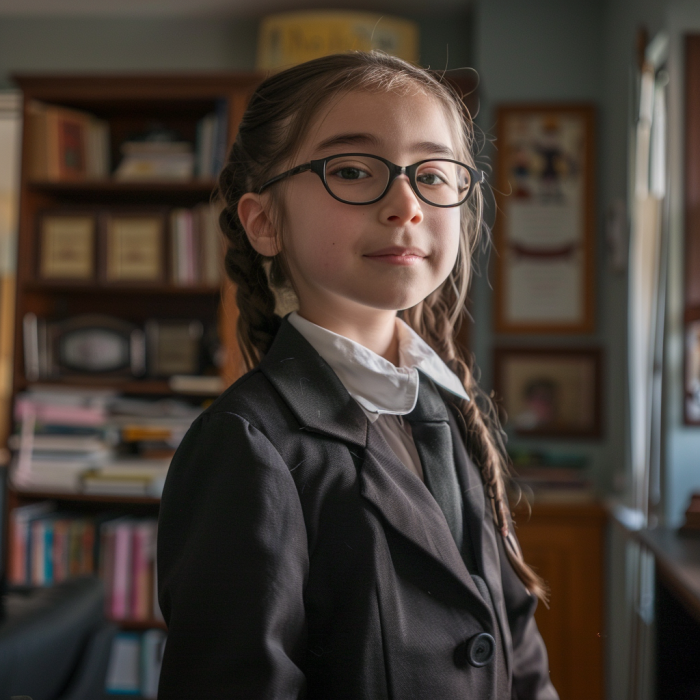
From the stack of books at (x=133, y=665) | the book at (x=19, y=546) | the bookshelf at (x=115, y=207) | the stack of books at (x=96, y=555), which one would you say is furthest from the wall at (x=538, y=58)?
the book at (x=19, y=546)

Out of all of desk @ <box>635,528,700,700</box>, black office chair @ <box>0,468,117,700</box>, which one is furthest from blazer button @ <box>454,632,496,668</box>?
black office chair @ <box>0,468,117,700</box>

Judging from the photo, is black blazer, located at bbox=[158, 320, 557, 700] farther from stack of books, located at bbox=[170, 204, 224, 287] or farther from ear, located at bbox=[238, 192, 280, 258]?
stack of books, located at bbox=[170, 204, 224, 287]

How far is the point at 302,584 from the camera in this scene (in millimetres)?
587

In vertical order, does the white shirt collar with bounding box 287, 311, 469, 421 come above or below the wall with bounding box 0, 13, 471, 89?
below

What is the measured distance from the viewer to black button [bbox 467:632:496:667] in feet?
2.10

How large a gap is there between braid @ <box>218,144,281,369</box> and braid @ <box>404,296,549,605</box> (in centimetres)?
17

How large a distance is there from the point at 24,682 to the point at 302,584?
1.28 metres

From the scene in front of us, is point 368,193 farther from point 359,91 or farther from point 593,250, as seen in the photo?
point 593,250

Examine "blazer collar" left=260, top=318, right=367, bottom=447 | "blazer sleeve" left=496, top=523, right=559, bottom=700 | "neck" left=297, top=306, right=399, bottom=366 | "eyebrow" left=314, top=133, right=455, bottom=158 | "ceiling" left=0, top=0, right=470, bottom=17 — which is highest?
"ceiling" left=0, top=0, right=470, bottom=17

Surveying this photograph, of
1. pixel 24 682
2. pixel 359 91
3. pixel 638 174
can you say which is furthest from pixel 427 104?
pixel 638 174

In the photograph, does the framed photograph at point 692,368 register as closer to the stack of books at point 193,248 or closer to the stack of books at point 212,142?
the stack of books at point 193,248

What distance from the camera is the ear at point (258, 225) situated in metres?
0.71

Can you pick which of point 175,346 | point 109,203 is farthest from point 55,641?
point 109,203

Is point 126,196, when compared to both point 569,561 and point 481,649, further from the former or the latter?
point 481,649
